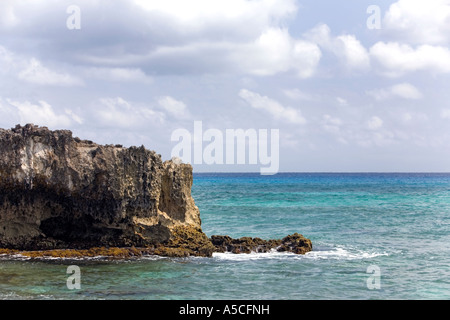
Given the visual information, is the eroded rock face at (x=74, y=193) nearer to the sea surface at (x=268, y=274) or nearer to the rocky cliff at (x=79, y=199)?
the rocky cliff at (x=79, y=199)

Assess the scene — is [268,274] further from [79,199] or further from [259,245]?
[79,199]

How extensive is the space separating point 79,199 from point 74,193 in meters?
0.40

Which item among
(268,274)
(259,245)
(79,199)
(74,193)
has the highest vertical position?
(74,193)

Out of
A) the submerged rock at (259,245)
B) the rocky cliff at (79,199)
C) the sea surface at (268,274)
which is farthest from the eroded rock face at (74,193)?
the submerged rock at (259,245)

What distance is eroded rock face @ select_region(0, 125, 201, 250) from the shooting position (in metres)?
21.7

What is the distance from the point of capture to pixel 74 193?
2220cm

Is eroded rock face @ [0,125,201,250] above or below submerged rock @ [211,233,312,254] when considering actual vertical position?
above

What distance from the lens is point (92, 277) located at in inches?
741

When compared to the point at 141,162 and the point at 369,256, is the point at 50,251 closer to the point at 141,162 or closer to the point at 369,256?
the point at 141,162

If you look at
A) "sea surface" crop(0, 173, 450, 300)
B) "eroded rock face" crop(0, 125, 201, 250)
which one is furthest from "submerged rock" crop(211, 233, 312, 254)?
"eroded rock face" crop(0, 125, 201, 250)

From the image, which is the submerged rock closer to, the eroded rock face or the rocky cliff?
the rocky cliff

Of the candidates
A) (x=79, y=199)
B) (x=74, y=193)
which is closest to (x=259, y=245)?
(x=79, y=199)

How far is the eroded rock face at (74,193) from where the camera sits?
21688 millimetres
